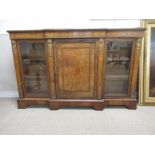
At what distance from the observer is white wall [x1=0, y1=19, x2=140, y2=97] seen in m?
2.57

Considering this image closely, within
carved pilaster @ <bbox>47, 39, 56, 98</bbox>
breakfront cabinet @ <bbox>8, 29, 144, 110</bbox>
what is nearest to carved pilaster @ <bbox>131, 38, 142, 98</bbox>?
breakfront cabinet @ <bbox>8, 29, 144, 110</bbox>

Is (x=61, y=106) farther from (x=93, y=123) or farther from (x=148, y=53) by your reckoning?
(x=148, y=53)

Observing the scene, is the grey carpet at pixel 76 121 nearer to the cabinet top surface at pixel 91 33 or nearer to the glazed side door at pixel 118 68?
the glazed side door at pixel 118 68

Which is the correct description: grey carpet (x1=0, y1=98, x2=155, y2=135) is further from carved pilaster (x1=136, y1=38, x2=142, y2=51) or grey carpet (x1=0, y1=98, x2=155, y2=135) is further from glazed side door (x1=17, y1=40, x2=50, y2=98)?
Result: carved pilaster (x1=136, y1=38, x2=142, y2=51)

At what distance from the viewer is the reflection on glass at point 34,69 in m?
2.35

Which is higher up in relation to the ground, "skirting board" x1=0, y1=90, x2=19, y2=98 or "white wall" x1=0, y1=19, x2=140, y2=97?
"white wall" x1=0, y1=19, x2=140, y2=97

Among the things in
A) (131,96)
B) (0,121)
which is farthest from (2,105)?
(131,96)

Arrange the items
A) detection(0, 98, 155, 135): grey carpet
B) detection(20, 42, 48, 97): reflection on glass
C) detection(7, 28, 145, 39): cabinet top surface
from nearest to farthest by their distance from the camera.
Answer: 1. detection(0, 98, 155, 135): grey carpet
2. detection(7, 28, 145, 39): cabinet top surface
3. detection(20, 42, 48, 97): reflection on glass

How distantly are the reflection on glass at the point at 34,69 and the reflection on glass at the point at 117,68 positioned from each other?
956mm

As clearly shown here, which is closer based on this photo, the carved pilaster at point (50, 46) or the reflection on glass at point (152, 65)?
the carved pilaster at point (50, 46)
